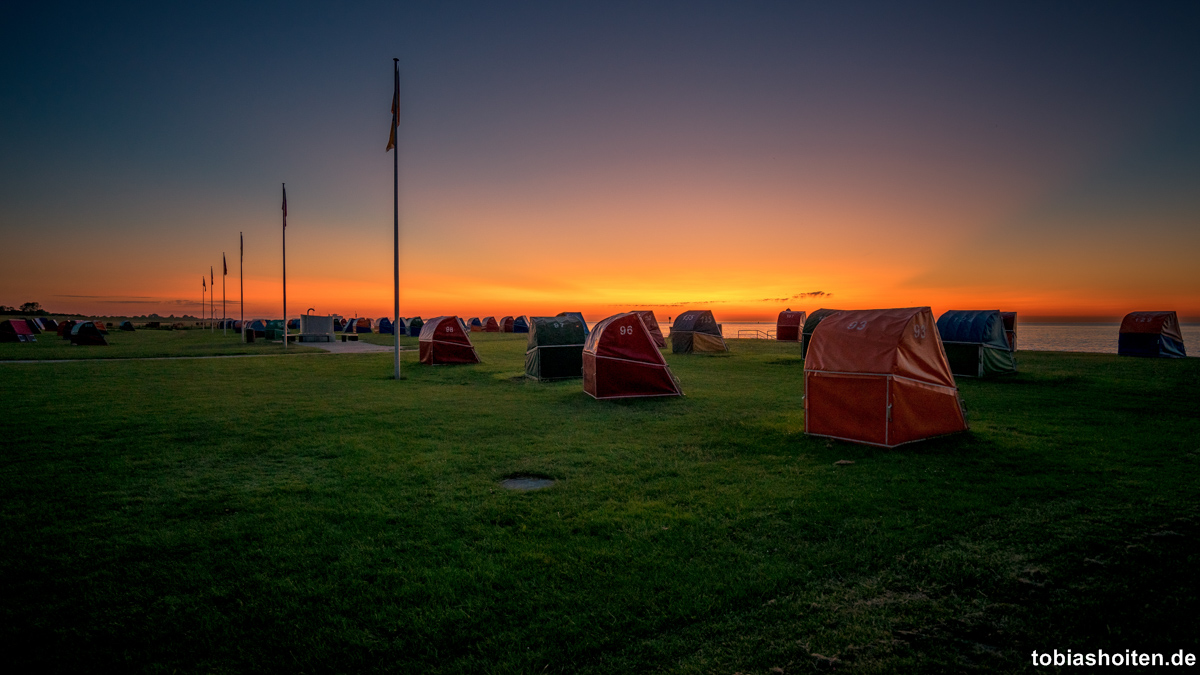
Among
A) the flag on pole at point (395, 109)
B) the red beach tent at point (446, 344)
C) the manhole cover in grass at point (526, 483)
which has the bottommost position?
the manhole cover in grass at point (526, 483)

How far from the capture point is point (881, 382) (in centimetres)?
876

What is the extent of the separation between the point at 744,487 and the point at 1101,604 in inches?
139

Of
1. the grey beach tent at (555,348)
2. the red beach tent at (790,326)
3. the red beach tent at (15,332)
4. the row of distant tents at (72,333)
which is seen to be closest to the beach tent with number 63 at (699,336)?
the grey beach tent at (555,348)

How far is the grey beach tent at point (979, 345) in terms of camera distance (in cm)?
1906

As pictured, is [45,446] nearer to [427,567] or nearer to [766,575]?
[427,567]

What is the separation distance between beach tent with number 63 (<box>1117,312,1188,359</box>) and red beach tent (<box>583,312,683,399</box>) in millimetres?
29554

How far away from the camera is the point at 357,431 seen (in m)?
10.3

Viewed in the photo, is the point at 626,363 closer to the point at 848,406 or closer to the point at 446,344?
the point at 848,406

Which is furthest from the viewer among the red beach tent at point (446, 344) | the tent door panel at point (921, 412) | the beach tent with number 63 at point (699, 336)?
the beach tent with number 63 at point (699, 336)

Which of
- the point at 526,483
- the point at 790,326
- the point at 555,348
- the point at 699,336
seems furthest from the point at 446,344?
the point at 790,326

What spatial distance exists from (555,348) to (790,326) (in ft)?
121

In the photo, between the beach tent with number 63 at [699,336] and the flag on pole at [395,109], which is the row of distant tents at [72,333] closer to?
the flag on pole at [395,109]

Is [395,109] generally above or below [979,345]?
above

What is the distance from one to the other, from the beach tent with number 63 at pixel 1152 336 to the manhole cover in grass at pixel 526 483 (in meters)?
35.6
